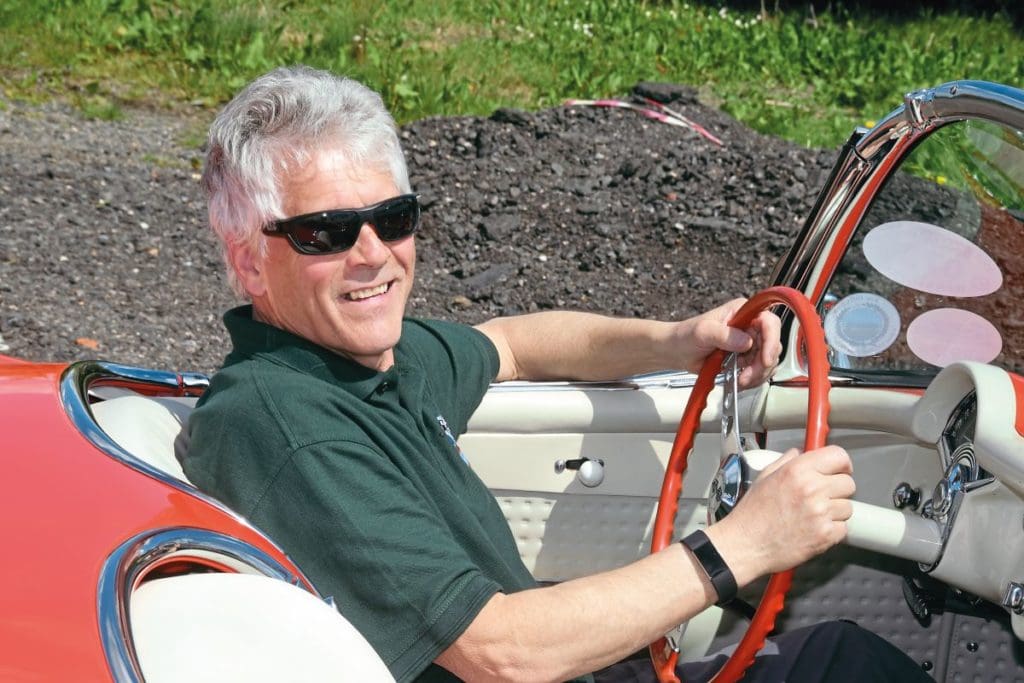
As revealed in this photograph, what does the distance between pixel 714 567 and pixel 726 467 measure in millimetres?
216

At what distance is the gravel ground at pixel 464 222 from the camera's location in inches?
160

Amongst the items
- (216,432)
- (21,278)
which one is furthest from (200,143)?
(216,432)

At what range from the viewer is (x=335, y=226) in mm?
1699

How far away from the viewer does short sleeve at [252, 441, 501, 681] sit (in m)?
1.49

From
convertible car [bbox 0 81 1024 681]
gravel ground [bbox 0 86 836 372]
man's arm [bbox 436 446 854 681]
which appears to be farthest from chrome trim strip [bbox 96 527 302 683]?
gravel ground [bbox 0 86 836 372]

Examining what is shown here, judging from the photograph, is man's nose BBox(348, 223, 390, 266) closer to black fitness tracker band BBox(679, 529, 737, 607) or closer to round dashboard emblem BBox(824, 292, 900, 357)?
black fitness tracker band BBox(679, 529, 737, 607)

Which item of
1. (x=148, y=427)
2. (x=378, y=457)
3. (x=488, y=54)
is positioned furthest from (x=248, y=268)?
(x=488, y=54)

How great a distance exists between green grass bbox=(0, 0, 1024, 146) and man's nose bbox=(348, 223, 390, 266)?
4.31 m

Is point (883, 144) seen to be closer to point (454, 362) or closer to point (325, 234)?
point (454, 362)

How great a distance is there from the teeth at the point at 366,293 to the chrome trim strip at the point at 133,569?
1.62 feet

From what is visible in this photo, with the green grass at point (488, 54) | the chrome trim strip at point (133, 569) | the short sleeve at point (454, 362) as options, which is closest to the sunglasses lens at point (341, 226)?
the short sleeve at point (454, 362)

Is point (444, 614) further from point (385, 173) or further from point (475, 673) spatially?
point (385, 173)

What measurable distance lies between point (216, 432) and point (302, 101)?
51 centimetres

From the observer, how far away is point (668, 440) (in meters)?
2.23
